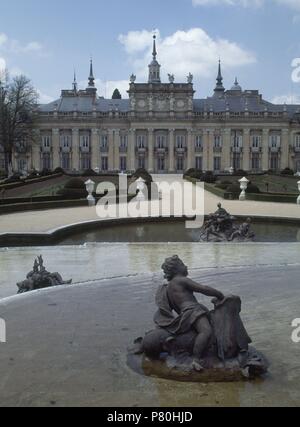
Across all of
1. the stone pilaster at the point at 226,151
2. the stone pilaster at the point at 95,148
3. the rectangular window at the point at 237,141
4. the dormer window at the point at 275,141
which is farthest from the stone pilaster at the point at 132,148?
the dormer window at the point at 275,141

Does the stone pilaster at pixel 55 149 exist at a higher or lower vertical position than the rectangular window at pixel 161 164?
higher

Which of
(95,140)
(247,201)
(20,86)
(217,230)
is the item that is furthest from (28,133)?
(217,230)

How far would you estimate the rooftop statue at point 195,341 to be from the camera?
5293 mm

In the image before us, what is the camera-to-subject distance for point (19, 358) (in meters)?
5.75

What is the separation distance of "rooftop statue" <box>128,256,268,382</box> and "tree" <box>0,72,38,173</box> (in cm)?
4671

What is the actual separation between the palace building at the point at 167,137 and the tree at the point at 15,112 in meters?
17.7

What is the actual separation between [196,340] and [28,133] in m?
52.0

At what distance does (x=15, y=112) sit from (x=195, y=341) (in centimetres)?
4855

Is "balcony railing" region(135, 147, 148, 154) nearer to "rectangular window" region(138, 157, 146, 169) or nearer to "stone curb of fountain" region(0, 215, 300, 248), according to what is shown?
"rectangular window" region(138, 157, 146, 169)

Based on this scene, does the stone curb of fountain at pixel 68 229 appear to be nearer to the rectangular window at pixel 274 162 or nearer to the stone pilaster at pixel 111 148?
the stone pilaster at pixel 111 148

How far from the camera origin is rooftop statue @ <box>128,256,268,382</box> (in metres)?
5.29

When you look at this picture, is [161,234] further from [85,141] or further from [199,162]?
[85,141]

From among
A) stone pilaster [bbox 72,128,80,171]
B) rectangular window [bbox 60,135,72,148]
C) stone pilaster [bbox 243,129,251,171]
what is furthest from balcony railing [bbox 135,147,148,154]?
stone pilaster [bbox 243,129,251,171]
